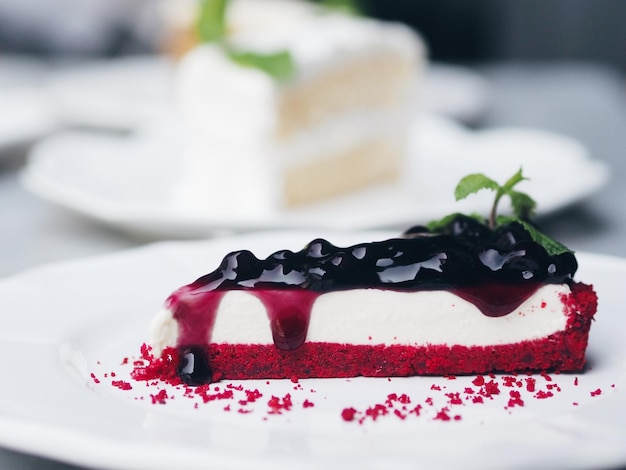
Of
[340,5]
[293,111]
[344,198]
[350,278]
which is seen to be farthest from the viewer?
[340,5]

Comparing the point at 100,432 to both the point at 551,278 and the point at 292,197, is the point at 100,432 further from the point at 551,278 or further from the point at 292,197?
the point at 292,197

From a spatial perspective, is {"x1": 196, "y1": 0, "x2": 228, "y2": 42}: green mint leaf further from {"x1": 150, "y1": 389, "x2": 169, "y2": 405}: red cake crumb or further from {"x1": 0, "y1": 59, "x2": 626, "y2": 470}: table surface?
{"x1": 150, "y1": 389, "x2": 169, "y2": 405}: red cake crumb

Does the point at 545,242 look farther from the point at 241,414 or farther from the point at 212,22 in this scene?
the point at 212,22

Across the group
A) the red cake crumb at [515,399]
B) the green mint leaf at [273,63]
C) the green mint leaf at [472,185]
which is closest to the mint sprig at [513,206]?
the green mint leaf at [472,185]

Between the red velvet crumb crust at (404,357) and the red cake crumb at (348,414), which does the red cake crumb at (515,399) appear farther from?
the red cake crumb at (348,414)

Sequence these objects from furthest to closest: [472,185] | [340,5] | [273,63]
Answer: [340,5]
[273,63]
[472,185]

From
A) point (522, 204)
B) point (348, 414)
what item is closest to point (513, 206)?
point (522, 204)

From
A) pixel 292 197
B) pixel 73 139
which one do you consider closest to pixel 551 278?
pixel 292 197
